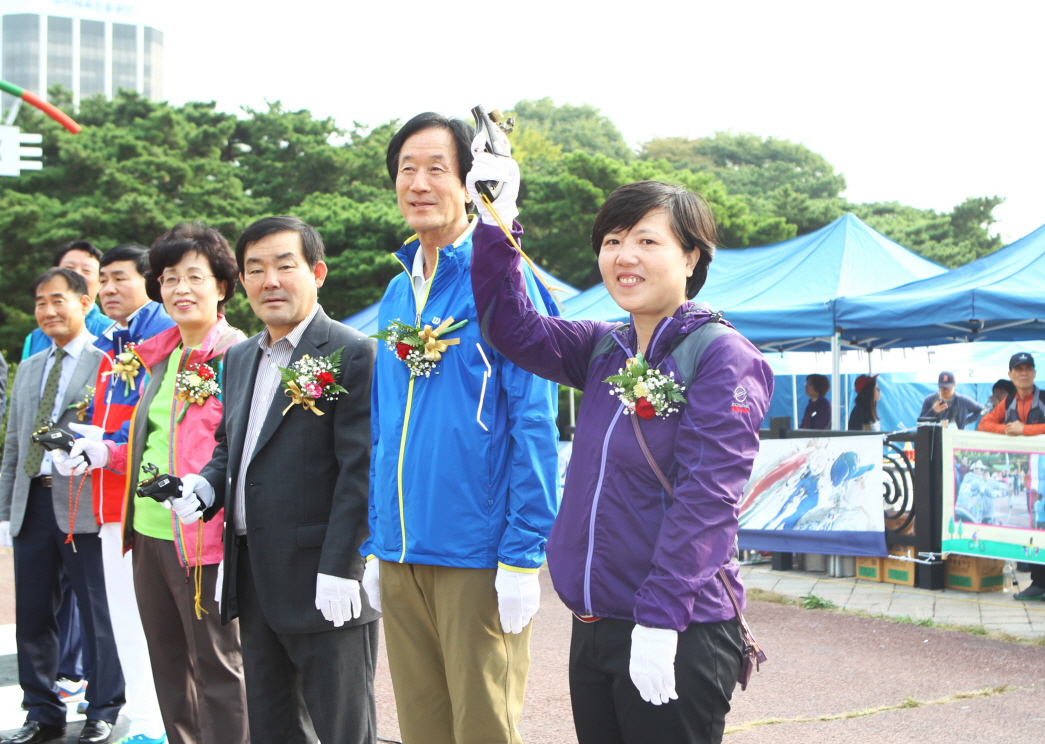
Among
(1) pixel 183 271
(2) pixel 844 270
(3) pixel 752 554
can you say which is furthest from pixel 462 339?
(2) pixel 844 270

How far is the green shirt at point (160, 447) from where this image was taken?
3549 millimetres

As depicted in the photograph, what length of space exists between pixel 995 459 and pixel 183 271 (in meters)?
5.85

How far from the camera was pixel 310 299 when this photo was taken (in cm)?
329

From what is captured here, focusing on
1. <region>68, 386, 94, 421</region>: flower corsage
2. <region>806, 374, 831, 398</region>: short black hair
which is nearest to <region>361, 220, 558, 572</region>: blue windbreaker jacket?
<region>68, 386, 94, 421</region>: flower corsage

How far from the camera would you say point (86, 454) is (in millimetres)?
3982

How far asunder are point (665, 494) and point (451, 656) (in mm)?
840

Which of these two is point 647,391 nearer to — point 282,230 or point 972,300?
point 282,230

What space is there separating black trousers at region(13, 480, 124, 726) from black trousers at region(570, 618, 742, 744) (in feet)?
9.55

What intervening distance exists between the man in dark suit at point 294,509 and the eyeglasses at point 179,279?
520 mm

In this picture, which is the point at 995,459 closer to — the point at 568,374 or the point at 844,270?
the point at 844,270

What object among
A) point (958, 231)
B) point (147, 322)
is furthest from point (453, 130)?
point (958, 231)

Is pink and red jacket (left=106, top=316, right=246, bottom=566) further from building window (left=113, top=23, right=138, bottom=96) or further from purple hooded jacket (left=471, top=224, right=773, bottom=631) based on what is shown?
building window (left=113, top=23, right=138, bottom=96)

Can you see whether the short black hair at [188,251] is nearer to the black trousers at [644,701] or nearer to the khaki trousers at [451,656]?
the khaki trousers at [451,656]

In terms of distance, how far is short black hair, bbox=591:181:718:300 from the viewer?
7.51 ft
